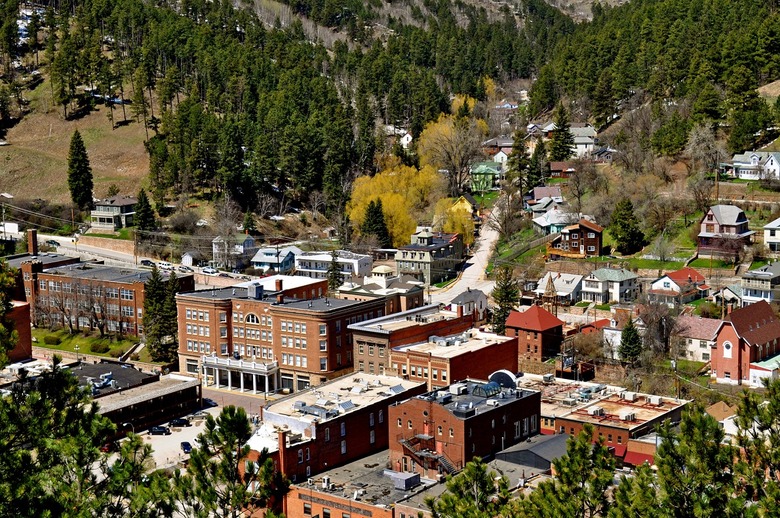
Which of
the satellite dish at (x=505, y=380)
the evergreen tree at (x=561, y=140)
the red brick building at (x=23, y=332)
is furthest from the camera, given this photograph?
the evergreen tree at (x=561, y=140)

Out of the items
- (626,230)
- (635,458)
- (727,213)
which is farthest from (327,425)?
(727,213)

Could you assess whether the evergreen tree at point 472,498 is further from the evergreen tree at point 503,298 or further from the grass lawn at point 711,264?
the grass lawn at point 711,264

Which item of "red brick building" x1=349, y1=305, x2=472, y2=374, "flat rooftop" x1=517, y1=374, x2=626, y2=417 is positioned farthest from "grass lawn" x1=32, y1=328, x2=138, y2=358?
"flat rooftop" x1=517, y1=374, x2=626, y2=417

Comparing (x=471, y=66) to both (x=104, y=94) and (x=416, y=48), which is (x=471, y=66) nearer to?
(x=416, y=48)

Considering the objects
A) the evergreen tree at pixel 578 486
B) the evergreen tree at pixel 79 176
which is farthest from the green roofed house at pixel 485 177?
the evergreen tree at pixel 578 486

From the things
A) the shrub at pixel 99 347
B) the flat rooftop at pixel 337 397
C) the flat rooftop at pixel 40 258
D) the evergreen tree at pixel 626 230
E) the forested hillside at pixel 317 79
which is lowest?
the shrub at pixel 99 347

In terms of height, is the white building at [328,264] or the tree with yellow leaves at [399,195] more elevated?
the tree with yellow leaves at [399,195]

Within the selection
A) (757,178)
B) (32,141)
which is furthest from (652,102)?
(32,141)
